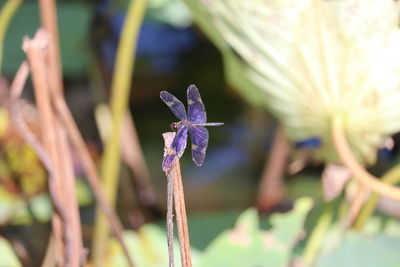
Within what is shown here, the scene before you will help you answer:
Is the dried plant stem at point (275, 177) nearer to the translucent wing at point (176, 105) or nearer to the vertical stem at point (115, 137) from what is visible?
the vertical stem at point (115, 137)

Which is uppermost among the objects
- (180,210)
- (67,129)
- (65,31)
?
(65,31)

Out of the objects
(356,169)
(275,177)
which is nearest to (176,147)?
(356,169)

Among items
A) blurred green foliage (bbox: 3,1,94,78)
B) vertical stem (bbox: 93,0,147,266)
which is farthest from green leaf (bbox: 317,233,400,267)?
blurred green foliage (bbox: 3,1,94,78)

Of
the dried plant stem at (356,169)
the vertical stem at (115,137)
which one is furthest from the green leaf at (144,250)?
the dried plant stem at (356,169)

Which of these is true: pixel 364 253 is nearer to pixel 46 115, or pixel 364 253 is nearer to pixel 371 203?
pixel 371 203

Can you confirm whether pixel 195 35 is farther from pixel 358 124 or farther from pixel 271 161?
pixel 358 124

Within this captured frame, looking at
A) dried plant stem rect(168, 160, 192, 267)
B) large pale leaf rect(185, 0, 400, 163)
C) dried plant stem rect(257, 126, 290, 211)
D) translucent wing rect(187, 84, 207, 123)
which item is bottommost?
dried plant stem rect(168, 160, 192, 267)

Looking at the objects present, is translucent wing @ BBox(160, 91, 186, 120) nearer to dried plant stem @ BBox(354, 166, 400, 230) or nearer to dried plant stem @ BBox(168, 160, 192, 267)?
dried plant stem @ BBox(168, 160, 192, 267)
